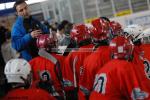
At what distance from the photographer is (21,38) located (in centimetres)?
472

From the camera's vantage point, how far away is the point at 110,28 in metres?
A: 4.28

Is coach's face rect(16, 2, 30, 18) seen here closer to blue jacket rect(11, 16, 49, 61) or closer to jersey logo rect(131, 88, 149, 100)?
blue jacket rect(11, 16, 49, 61)

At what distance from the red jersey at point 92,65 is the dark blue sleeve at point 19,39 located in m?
0.91

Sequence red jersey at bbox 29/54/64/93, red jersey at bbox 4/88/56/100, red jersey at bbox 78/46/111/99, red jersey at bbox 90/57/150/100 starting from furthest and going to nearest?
red jersey at bbox 29/54/64/93 → red jersey at bbox 78/46/111/99 → red jersey at bbox 90/57/150/100 → red jersey at bbox 4/88/56/100

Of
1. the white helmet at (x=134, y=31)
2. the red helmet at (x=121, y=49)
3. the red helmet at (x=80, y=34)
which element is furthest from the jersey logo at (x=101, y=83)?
the white helmet at (x=134, y=31)

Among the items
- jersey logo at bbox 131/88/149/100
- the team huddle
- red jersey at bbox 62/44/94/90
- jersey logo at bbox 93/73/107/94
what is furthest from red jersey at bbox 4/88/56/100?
red jersey at bbox 62/44/94/90

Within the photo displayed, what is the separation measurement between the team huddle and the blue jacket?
0.73ft

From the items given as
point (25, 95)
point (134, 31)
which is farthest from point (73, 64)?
point (25, 95)

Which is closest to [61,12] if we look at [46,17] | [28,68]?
[46,17]

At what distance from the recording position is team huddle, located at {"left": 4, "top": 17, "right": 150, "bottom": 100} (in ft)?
10.6

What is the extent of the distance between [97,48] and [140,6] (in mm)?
4194

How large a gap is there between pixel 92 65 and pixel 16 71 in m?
0.97

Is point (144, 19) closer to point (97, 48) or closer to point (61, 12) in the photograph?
point (61, 12)

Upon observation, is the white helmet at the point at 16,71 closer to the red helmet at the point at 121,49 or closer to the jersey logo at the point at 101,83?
the jersey logo at the point at 101,83
